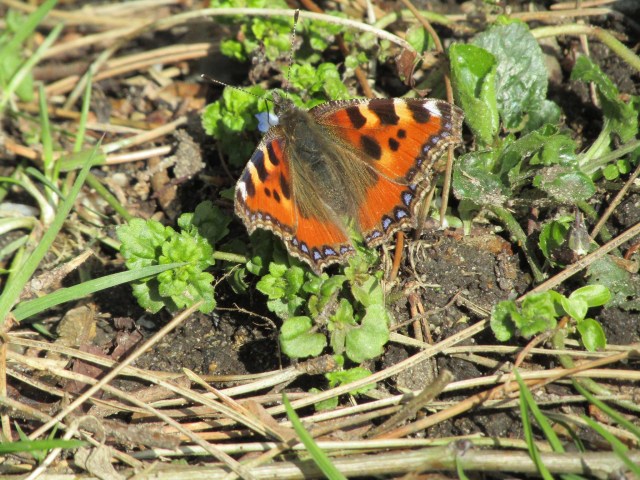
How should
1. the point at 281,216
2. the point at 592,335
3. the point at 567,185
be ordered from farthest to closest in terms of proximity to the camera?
the point at 567,185, the point at 281,216, the point at 592,335

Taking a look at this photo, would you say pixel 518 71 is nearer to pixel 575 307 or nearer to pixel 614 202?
pixel 614 202

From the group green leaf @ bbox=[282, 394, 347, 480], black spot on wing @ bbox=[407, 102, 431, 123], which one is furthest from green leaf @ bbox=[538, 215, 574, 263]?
green leaf @ bbox=[282, 394, 347, 480]

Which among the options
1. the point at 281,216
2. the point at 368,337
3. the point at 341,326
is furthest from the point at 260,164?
the point at 368,337

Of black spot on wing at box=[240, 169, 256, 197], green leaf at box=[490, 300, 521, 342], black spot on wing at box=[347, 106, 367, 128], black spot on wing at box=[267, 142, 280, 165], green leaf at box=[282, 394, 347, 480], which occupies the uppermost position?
black spot on wing at box=[347, 106, 367, 128]

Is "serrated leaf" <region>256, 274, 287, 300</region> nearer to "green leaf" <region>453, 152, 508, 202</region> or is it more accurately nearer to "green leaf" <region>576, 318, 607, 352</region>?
"green leaf" <region>453, 152, 508, 202</region>

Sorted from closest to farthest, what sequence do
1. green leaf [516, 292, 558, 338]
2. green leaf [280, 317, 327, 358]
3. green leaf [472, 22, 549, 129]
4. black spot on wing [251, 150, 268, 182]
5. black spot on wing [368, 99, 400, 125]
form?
green leaf [516, 292, 558, 338] < green leaf [280, 317, 327, 358] < black spot on wing [251, 150, 268, 182] < black spot on wing [368, 99, 400, 125] < green leaf [472, 22, 549, 129]

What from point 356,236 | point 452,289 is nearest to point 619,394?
point 452,289

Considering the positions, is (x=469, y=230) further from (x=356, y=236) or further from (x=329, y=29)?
(x=329, y=29)

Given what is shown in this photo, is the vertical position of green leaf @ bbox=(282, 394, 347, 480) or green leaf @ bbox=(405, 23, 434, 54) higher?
green leaf @ bbox=(405, 23, 434, 54)

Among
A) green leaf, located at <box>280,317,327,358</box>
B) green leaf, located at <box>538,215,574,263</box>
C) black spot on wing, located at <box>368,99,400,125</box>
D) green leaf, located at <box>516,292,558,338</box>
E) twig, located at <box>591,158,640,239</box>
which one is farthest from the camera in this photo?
Answer: twig, located at <box>591,158,640,239</box>
